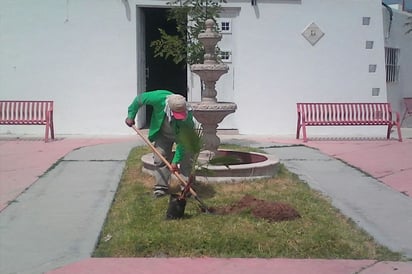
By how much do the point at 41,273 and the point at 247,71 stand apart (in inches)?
392

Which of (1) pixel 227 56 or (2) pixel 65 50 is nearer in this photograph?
(2) pixel 65 50

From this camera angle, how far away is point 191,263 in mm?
4789

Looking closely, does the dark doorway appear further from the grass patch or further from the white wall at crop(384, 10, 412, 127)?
the grass patch

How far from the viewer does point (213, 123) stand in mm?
8406

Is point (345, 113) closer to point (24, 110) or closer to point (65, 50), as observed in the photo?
point (65, 50)

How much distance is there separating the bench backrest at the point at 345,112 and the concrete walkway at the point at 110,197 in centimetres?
76

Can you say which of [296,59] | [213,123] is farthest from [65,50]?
[213,123]

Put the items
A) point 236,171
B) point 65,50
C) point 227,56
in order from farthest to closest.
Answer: point 227,56, point 65,50, point 236,171

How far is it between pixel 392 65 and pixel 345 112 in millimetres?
3907

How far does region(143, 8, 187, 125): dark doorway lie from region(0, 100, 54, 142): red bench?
360 centimetres

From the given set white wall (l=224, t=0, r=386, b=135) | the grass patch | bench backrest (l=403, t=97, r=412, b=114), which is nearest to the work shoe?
the grass patch

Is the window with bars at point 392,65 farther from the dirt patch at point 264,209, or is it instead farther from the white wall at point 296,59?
the dirt patch at point 264,209

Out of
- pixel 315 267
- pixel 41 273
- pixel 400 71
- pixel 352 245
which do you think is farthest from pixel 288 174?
pixel 400 71

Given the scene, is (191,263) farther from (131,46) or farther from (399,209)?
(131,46)
